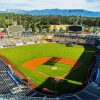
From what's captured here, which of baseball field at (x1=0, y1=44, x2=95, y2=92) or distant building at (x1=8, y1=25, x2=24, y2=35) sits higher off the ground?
distant building at (x1=8, y1=25, x2=24, y2=35)

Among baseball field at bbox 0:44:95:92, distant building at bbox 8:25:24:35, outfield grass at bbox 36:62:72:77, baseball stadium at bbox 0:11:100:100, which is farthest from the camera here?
distant building at bbox 8:25:24:35

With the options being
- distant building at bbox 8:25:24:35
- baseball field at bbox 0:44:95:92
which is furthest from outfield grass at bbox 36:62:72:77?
distant building at bbox 8:25:24:35

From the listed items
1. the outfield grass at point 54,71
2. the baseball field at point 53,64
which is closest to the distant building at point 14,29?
the baseball field at point 53,64

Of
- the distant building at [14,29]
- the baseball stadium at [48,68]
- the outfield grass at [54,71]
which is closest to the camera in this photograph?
the baseball stadium at [48,68]

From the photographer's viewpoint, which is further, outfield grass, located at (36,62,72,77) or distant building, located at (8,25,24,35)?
distant building, located at (8,25,24,35)

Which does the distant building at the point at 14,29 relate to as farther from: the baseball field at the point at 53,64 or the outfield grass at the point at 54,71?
the outfield grass at the point at 54,71

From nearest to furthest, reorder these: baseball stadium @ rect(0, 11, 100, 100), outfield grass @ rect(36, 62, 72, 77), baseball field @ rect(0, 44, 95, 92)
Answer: baseball stadium @ rect(0, 11, 100, 100) → baseball field @ rect(0, 44, 95, 92) → outfield grass @ rect(36, 62, 72, 77)

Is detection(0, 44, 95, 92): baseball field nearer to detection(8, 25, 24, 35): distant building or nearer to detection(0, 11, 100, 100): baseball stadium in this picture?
detection(0, 11, 100, 100): baseball stadium

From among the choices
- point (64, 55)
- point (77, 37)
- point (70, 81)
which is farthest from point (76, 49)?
point (70, 81)

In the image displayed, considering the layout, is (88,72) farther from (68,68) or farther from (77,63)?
(77,63)
